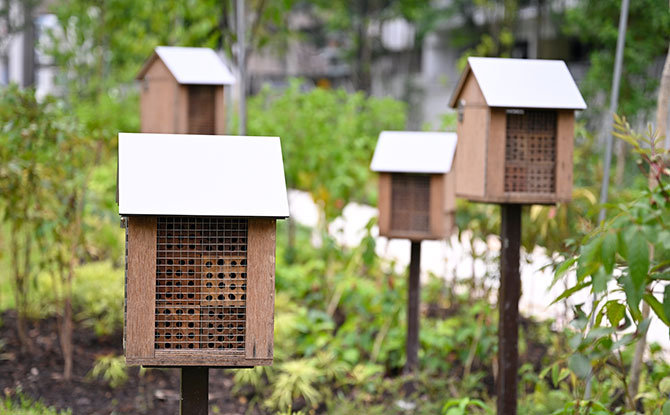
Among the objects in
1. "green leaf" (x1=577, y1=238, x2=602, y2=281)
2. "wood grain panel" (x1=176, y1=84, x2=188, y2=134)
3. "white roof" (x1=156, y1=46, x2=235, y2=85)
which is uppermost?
"white roof" (x1=156, y1=46, x2=235, y2=85)

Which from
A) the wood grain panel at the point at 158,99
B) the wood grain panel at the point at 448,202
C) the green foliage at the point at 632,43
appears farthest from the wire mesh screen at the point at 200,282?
the green foliage at the point at 632,43

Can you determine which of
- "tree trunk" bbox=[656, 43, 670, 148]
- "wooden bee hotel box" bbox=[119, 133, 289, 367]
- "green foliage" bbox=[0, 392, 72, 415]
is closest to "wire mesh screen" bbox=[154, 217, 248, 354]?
"wooden bee hotel box" bbox=[119, 133, 289, 367]

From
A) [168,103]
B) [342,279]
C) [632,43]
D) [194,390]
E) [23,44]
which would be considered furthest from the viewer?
[23,44]

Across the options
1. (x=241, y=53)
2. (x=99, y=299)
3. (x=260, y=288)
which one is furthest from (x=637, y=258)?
(x=99, y=299)

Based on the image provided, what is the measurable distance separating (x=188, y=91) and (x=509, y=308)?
229cm

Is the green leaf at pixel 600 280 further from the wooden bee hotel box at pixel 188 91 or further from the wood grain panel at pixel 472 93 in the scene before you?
the wooden bee hotel box at pixel 188 91

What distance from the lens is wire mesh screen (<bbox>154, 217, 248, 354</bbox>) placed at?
8.52 feet

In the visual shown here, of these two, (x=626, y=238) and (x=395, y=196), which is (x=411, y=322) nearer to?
(x=395, y=196)

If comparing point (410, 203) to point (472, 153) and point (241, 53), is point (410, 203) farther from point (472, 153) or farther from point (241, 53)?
point (241, 53)

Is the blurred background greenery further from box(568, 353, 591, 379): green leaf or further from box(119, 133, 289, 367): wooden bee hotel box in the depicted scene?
box(119, 133, 289, 367): wooden bee hotel box

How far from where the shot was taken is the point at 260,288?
260 cm

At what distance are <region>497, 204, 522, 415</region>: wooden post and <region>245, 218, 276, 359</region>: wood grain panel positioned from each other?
1669 millimetres

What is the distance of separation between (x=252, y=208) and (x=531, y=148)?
1812mm

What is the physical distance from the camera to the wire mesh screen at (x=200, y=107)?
4770mm
